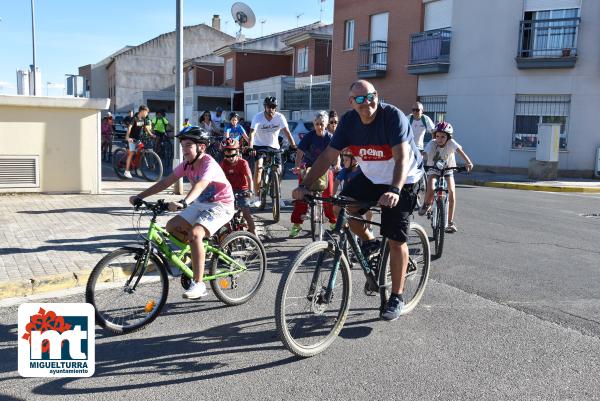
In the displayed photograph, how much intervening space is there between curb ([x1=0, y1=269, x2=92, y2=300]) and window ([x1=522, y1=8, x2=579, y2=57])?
61.6ft

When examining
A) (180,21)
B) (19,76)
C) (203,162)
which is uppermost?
(180,21)

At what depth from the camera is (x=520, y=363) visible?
13.5 feet

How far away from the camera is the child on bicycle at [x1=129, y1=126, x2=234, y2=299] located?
4875mm

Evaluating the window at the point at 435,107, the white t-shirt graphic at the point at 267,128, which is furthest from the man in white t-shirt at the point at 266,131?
the window at the point at 435,107

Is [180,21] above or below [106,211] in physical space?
above

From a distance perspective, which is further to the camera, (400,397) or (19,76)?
(19,76)

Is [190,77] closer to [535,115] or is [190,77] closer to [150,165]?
[535,115]

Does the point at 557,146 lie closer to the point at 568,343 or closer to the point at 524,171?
the point at 524,171

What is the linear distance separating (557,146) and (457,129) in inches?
186

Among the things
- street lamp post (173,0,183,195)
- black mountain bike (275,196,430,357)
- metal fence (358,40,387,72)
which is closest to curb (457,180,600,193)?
metal fence (358,40,387,72)

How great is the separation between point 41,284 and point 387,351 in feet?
11.0

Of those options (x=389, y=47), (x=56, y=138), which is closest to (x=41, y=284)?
(x=56, y=138)

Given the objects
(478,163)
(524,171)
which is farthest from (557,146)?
(478,163)

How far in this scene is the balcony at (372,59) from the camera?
26.1m
